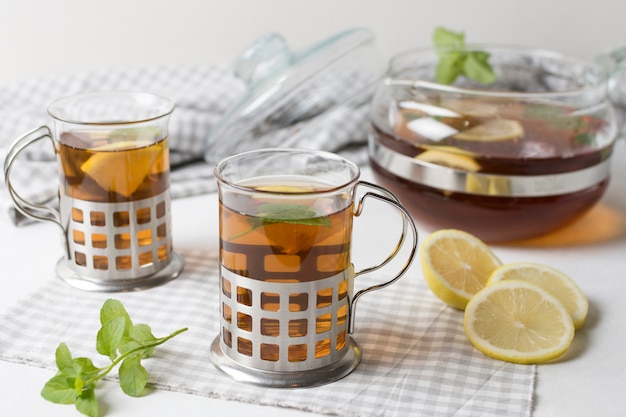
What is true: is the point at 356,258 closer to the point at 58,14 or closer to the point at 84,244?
the point at 84,244

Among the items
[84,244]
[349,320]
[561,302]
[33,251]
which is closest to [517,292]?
[561,302]

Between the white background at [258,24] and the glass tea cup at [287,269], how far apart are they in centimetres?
123

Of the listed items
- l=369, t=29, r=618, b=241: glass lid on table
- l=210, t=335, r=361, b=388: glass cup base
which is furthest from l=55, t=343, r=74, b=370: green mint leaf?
l=369, t=29, r=618, b=241: glass lid on table

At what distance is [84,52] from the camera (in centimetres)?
231

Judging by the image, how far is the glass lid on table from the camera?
4.66 ft

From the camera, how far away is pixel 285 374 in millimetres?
1045

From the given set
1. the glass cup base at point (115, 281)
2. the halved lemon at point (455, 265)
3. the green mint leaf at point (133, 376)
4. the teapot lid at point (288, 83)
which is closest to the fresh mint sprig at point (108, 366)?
the green mint leaf at point (133, 376)

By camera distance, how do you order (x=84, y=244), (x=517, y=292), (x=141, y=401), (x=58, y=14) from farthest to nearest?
1. (x=58, y=14)
2. (x=84, y=244)
3. (x=517, y=292)
4. (x=141, y=401)

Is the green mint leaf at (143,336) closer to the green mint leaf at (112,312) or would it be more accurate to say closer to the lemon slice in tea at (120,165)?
the green mint leaf at (112,312)

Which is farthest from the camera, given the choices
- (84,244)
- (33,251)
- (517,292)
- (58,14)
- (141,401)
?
(58,14)

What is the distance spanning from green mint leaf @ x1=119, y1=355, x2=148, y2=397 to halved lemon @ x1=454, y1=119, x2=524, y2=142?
67 centimetres

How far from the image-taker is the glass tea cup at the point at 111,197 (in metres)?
1.24

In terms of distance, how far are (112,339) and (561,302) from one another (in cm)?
59

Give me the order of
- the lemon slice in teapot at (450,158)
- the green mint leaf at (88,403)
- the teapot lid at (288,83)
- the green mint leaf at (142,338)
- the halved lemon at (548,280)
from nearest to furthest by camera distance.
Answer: the green mint leaf at (88,403) → the green mint leaf at (142,338) → the halved lemon at (548,280) → the lemon slice in teapot at (450,158) → the teapot lid at (288,83)
